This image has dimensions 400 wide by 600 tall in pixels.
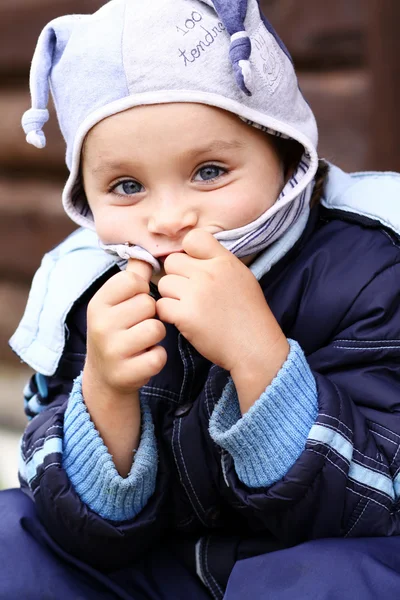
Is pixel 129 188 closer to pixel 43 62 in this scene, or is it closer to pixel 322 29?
pixel 43 62

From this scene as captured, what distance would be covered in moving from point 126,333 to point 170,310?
0.06m

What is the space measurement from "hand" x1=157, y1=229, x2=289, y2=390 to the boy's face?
0.06m

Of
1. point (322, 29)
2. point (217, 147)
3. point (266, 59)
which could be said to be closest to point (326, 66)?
point (322, 29)

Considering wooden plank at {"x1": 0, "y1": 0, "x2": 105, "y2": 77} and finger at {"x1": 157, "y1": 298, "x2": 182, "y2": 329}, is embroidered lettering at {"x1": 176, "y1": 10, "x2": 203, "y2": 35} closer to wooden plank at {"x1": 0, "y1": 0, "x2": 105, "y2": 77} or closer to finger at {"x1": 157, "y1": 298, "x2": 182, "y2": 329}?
finger at {"x1": 157, "y1": 298, "x2": 182, "y2": 329}

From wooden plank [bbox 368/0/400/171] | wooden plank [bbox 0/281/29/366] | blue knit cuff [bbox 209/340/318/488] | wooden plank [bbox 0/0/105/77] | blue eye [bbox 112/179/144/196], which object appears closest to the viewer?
blue knit cuff [bbox 209/340/318/488]

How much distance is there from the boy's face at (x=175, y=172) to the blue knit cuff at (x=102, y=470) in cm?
25

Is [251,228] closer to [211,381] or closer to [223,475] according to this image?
[211,381]

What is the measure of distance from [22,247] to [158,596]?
1.53 metres

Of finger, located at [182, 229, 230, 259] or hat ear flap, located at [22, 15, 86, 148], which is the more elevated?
hat ear flap, located at [22, 15, 86, 148]

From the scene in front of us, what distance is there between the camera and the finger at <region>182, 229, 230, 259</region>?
112cm

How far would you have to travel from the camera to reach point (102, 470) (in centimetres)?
119

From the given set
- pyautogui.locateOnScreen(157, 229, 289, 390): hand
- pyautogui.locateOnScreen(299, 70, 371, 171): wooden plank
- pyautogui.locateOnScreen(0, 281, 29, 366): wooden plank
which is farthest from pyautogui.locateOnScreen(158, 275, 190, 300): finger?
pyautogui.locateOnScreen(0, 281, 29, 366): wooden plank

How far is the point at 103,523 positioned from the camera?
120 centimetres

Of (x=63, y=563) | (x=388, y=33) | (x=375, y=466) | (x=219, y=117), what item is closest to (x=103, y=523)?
(x=63, y=563)
